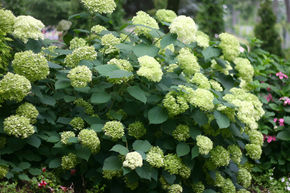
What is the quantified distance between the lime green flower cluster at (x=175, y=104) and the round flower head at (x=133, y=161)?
44 centimetres

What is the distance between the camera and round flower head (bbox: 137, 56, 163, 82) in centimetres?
246

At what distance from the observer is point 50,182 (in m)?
2.67

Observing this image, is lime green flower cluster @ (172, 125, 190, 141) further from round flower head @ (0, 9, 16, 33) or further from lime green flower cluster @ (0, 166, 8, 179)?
round flower head @ (0, 9, 16, 33)

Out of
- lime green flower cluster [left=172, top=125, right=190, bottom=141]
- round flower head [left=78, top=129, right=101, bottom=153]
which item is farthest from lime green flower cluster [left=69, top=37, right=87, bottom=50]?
lime green flower cluster [left=172, top=125, right=190, bottom=141]

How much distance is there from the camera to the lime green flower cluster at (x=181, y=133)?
8.84 feet

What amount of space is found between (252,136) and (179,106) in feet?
3.50

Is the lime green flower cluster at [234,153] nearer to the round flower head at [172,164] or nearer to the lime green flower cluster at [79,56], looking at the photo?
the round flower head at [172,164]

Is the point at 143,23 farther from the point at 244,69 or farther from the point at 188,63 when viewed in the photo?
the point at 244,69

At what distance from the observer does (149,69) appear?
8.11 feet

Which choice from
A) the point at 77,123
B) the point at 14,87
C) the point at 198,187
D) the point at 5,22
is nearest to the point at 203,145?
the point at 198,187

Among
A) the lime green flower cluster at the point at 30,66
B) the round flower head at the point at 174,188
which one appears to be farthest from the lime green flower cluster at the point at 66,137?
the round flower head at the point at 174,188

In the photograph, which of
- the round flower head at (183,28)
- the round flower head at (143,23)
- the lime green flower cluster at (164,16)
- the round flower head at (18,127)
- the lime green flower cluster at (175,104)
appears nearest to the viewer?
the round flower head at (18,127)

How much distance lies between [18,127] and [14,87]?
28 cm

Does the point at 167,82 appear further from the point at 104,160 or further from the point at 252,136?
the point at 252,136
